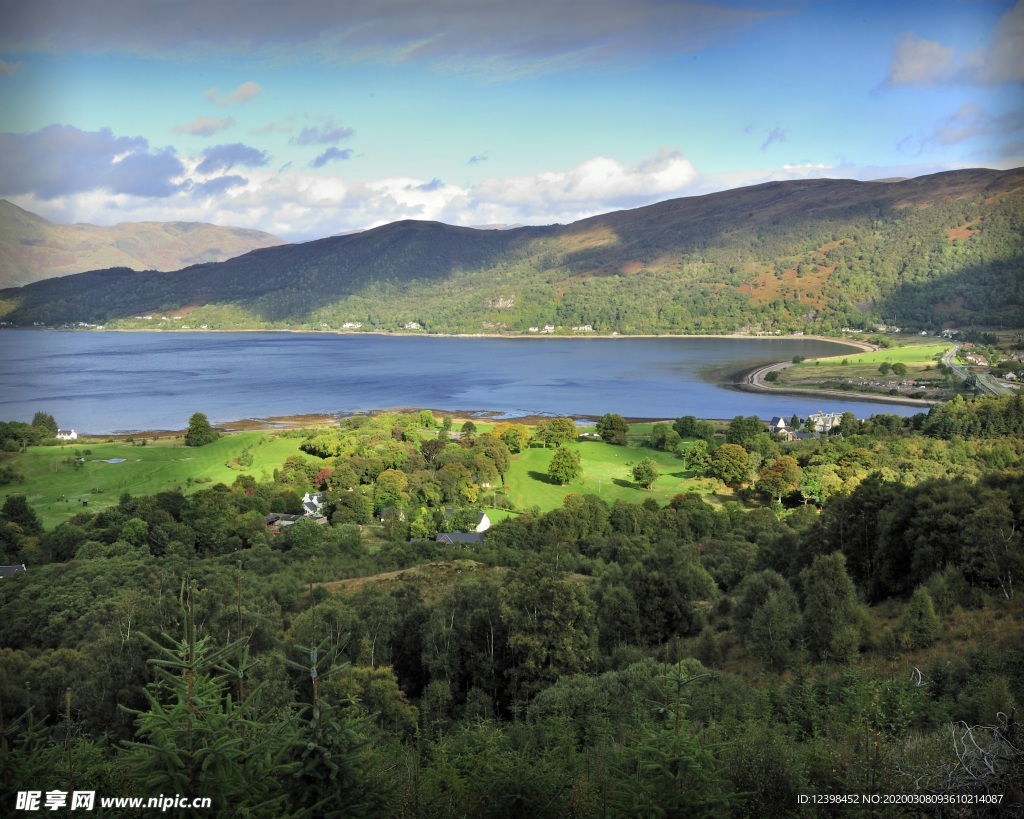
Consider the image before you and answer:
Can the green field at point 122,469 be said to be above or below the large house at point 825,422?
above

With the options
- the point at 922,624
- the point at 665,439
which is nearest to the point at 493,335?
the point at 665,439

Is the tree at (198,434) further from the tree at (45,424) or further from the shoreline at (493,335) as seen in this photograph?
the shoreline at (493,335)

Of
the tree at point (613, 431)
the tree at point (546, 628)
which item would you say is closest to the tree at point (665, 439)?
the tree at point (613, 431)

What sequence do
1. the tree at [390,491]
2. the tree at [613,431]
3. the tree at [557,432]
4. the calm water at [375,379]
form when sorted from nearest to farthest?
the tree at [390,491], the tree at [557,432], the tree at [613,431], the calm water at [375,379]

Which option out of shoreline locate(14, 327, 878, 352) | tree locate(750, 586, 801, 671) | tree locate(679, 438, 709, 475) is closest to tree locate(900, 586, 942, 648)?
tree locate(750, 586, 801, 671)

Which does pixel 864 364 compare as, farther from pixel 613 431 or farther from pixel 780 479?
pixel 780 479
